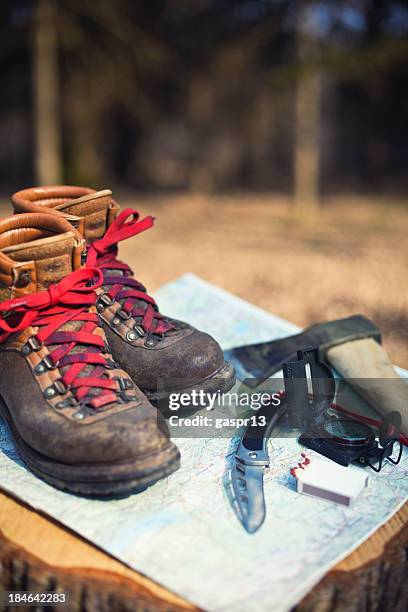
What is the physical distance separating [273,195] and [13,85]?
17.1 feet

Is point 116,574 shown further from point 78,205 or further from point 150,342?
point 78,205

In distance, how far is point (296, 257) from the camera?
5238 millimetres

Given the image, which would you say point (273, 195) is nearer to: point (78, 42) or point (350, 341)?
point (78, 42)

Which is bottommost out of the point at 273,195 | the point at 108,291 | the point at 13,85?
the point at 273,195

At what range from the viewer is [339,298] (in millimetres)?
4012

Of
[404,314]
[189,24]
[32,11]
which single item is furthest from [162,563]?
[189,24]

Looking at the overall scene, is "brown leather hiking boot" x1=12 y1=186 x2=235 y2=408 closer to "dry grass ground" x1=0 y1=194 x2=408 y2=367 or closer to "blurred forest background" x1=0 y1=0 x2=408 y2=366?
"dry grass ground" x1=0 y1=194 x2=408 y2=367

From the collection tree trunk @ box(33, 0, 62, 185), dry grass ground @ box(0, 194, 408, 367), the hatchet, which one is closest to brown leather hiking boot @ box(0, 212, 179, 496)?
the hatchet

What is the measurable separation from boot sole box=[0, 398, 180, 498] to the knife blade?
0.21 metres

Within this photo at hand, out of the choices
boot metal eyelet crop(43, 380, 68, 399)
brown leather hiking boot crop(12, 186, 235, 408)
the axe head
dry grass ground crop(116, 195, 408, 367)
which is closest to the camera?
boot metal eyelet crop(43, 380, 68, 399)

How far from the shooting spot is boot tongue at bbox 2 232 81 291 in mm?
1690

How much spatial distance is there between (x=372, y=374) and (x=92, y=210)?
117cm

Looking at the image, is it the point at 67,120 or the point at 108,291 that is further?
the point at 67,120

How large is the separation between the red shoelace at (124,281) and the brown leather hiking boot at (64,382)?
0.17 meters
